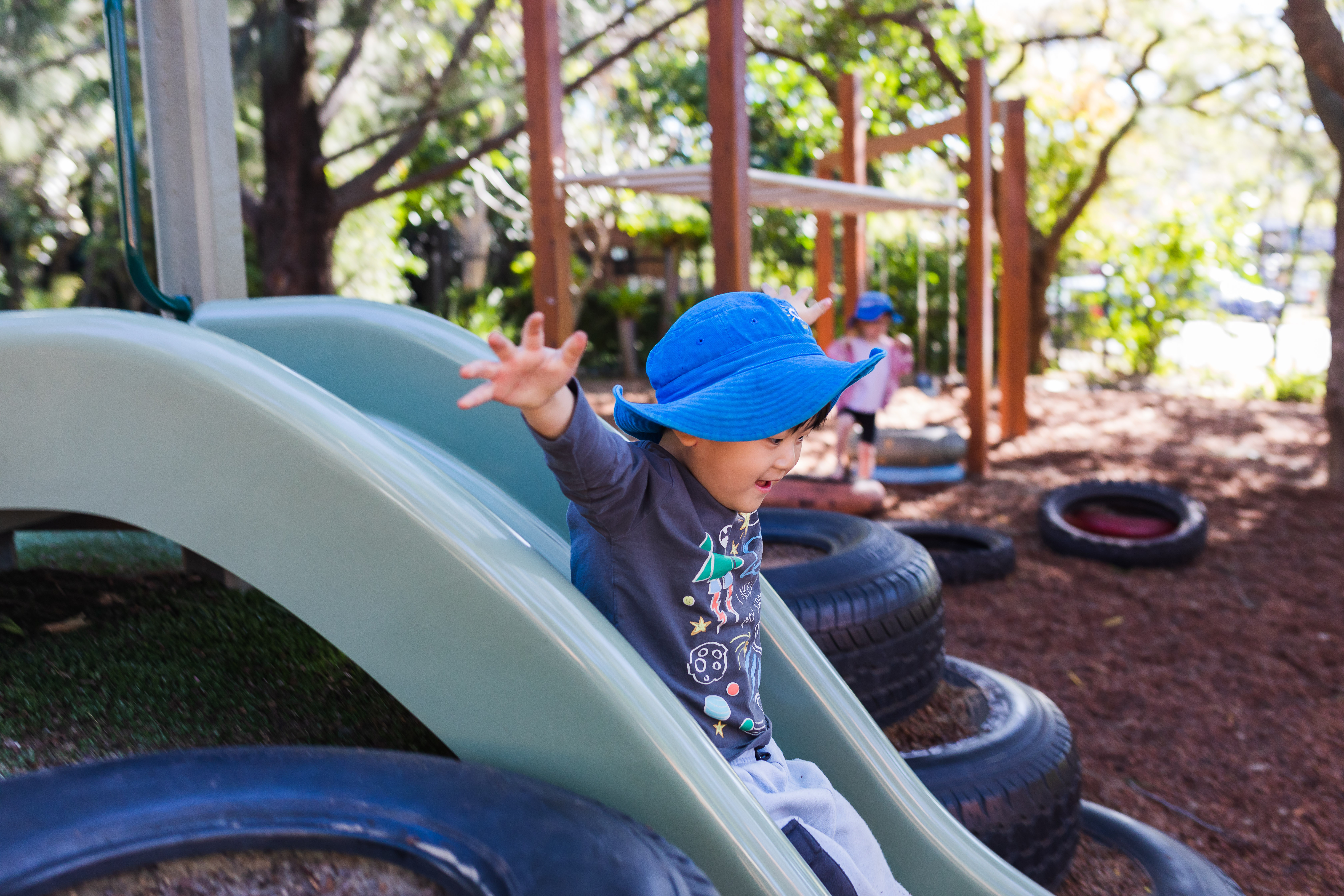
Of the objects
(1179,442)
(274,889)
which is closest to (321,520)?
(274,889)

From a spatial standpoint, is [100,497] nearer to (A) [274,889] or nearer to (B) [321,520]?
(B) [321,520]

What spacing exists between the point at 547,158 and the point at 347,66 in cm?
403

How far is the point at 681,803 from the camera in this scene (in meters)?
1.28

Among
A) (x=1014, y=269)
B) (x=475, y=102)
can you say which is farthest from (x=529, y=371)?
(x=475, y=102)

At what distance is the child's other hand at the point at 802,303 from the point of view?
5.75ft

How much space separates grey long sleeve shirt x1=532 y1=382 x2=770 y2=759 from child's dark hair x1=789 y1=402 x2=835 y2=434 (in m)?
0.16

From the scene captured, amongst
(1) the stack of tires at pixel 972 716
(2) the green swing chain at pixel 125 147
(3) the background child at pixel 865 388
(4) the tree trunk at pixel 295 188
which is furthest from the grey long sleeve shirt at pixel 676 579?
(4) the tree trunk at pixel 295 188

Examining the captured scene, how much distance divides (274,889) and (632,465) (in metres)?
0.67

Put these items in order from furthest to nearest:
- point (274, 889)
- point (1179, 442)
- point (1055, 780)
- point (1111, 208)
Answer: point (1111, 208)
point (1179, 442)
point (1055, 780)
point (274, 889)

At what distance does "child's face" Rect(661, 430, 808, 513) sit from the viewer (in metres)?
1.52

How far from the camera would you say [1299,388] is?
36.2ft

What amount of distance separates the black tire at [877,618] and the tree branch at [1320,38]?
4.89 m

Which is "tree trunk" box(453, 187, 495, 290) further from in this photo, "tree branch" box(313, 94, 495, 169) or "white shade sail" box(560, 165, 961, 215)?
"white shade sail" box(560, 165, 961, 215)

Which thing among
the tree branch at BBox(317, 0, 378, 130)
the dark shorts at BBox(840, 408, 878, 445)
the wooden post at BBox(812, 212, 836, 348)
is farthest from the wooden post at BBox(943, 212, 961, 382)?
the tree branch at BBox(317, 0, 378, 130)
